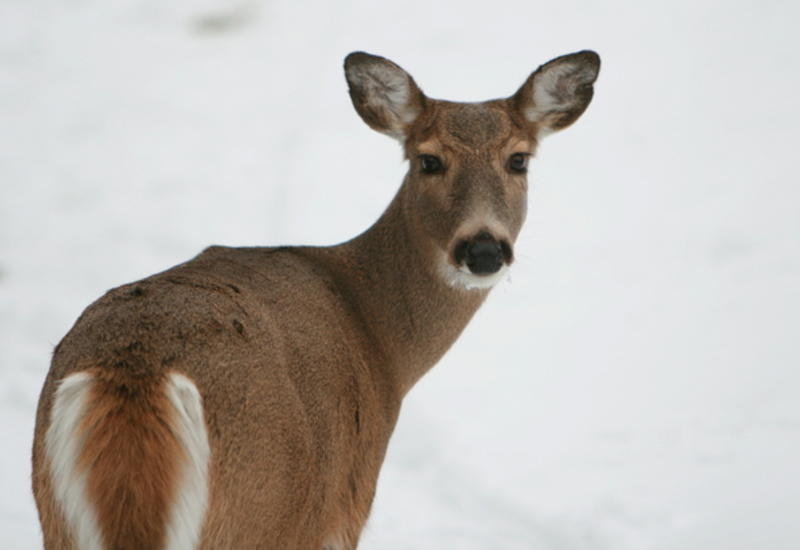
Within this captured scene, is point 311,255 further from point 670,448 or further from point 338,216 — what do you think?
point 338,216

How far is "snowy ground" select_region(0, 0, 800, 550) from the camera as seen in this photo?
235 inches

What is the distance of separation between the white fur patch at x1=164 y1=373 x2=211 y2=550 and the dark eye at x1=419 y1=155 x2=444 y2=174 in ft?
6.30

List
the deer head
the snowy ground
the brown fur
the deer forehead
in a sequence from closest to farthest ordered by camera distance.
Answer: the brown fur → the deer head → the deer forehead → the snowy ground

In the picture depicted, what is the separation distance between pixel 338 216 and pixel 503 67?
2.80 m

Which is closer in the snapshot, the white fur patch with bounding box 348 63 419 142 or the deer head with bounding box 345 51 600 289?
the deer head with bounding box 345 51 600 289

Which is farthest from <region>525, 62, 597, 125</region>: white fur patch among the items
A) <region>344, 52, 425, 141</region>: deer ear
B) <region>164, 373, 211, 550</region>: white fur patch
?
<region>164, 373, 211, 550</region>: white fur patch

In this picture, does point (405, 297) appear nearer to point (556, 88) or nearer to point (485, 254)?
point (485, 254)

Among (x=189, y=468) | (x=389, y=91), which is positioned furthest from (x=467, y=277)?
(x=189, y=468)

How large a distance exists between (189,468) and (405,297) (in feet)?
6.63

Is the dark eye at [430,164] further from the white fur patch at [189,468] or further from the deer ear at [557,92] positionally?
the white fur patch at [189,468]

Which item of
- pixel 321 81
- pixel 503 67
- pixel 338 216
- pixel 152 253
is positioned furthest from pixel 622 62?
pixel 152 253

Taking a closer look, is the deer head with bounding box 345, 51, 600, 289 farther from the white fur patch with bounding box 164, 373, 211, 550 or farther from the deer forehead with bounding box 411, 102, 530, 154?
the white fur patch with bounding box 164, 373, 211, 550

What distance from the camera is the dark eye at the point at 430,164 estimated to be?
4539 mm

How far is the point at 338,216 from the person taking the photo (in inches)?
349
